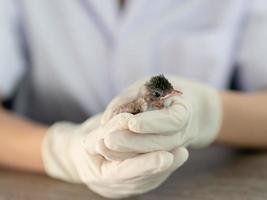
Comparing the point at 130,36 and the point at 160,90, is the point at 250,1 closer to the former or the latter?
the point at 130,36

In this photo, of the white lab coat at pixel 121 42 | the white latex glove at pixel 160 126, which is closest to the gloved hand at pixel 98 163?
the white latex glove at pixel 160 126

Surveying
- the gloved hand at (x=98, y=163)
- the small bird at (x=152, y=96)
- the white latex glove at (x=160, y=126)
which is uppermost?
the small bird at (x=152, y=96)

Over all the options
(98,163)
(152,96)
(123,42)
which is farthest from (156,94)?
(123,42)

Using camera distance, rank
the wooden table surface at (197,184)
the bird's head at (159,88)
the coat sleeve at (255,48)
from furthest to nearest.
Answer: the coat sleeve at (255,48) → the wooden table surface at (197,184) → the bird's head at (159,88)

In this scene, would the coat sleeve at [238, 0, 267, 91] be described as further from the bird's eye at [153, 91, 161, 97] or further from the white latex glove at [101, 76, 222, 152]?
the bird's eye at [153, 91, 161, 97]

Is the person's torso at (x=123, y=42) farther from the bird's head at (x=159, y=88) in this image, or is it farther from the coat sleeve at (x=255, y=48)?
the bird's head at (x=159, y=88)

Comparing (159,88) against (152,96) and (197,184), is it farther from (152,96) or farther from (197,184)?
(197,184)

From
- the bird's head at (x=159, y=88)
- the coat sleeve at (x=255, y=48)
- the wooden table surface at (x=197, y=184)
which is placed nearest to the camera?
the bird's head at (x=159, y=88)

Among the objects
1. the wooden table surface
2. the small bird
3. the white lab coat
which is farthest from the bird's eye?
the white lab coat
